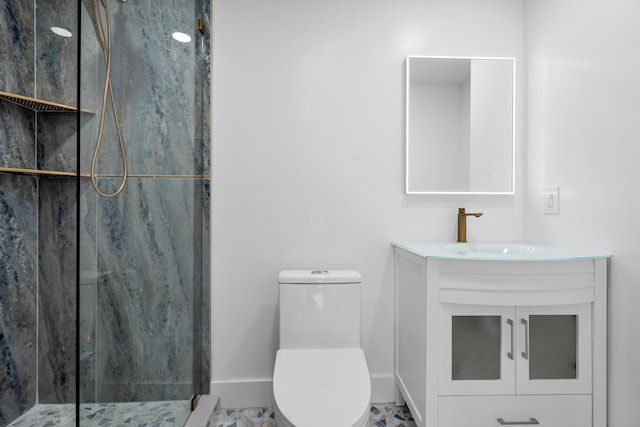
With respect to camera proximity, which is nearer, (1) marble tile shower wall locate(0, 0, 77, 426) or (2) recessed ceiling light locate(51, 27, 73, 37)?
(2) recessed ceiling light locate(51, 27, 73, 37)

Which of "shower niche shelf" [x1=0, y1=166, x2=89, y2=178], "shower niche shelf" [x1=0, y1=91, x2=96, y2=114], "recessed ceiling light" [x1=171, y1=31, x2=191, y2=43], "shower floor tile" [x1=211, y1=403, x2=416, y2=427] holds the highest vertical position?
"recessed ceiling light" [x1=171, y1=31, x2=191, y2=43]

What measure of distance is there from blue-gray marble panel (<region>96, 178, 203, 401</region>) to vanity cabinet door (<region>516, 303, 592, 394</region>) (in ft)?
4.73

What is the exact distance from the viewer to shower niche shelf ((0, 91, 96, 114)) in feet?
4.80

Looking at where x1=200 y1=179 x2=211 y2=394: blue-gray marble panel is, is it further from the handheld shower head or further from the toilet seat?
the handheld shower head

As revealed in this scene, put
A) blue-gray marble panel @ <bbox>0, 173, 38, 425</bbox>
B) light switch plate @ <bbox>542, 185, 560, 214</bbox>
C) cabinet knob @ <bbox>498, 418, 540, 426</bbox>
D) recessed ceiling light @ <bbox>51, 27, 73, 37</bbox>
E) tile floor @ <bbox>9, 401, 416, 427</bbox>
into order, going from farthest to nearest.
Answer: light switch plate @ <bbox>542, 185, 560, 214</bbox>, blue-gray marble panel @ <bbox>0, 173, 38, 425</bbox>, cabinet knob @ <bbox>498, 418, 540, 426</bbox>, recessed ceiling light @ <bbox>51, 27, 73, 37</bbox>, tile floor @ <bbox>9, 401, 416, 427</bbox>

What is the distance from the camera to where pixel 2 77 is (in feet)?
4.97

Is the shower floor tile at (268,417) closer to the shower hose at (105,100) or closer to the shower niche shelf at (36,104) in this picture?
the shower hose at (105,100)

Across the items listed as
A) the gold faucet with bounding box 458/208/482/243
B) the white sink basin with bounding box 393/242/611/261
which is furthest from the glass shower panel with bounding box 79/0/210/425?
the gold faucet with bounding box 458/208/482/243

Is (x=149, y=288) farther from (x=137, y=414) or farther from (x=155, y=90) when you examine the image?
(x=155, y=90)

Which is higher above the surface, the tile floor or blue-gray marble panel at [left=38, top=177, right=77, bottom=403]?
blue-gray marble panel at [left=38, top=177, right=77, bottom=403]

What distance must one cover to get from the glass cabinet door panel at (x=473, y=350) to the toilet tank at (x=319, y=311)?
17.3 inches

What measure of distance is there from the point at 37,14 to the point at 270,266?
1594mm

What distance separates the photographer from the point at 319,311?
163 cm

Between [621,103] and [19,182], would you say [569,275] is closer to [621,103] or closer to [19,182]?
[621,103]
